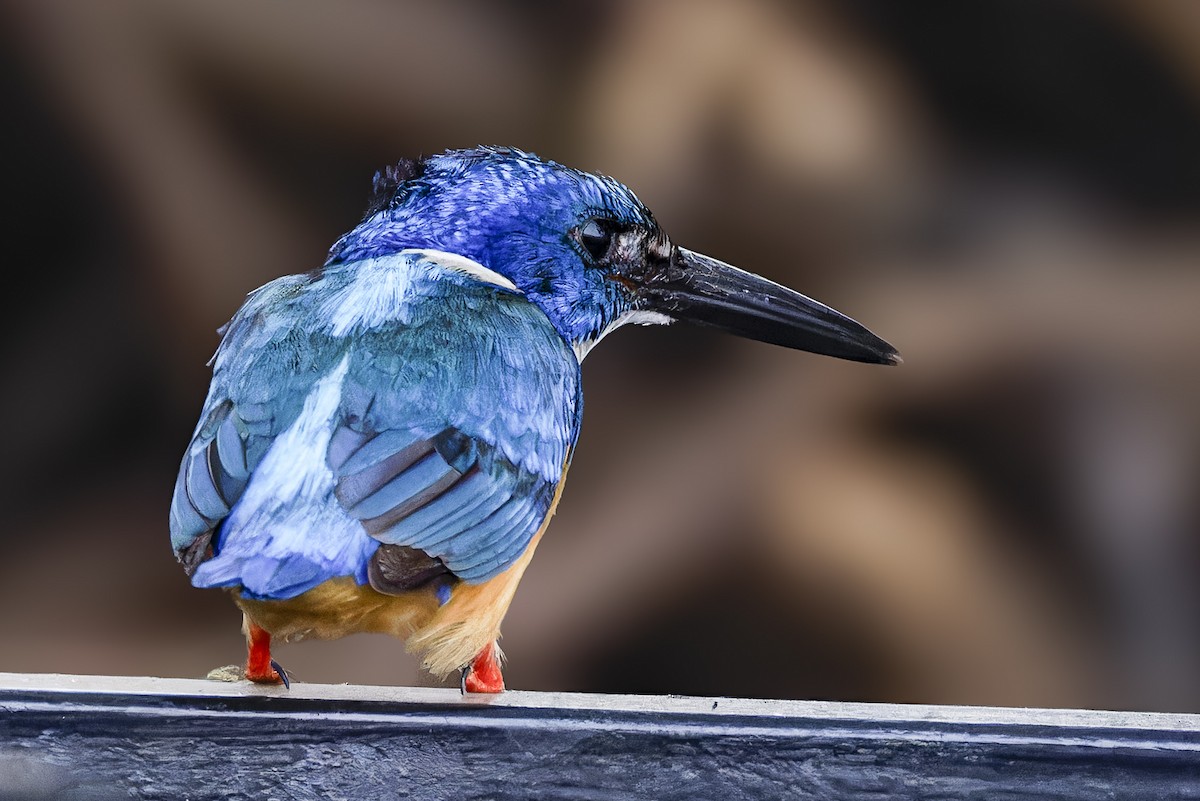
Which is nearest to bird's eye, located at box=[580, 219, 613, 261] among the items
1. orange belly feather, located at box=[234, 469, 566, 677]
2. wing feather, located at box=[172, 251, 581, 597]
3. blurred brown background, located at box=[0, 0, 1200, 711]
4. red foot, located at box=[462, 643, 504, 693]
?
wing feather, located at box=[172, 251, 581, 597]

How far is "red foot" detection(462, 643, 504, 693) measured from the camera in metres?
1.06

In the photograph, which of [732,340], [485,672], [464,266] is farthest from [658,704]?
[732,340]

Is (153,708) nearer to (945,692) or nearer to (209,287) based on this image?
(209,287)

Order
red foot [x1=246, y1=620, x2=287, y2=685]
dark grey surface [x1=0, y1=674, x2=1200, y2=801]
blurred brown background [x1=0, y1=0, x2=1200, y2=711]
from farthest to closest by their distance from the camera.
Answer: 1. blurred brown background [x1=0, y1=0, x2=1200, y2=711]
2. red foot [x1=246, y1=620, x2=287, y2=685]
3. dark grey surface [x1=0, y1=674, x2=1200, y2=801]

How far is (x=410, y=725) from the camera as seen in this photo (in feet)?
2.87

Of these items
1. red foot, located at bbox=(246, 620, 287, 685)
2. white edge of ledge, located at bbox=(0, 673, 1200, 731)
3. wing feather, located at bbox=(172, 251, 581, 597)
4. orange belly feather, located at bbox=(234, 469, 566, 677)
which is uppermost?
wing feather, located at bbox=(172, 251, 581, 597)

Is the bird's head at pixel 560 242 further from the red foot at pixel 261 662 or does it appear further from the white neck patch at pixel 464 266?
the red foot at pixel 261 662

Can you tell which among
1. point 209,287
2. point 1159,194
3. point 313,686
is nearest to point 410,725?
point 313,686

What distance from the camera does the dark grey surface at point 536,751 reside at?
863 millimetres

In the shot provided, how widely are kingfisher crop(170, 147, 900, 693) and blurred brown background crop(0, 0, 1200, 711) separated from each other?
0.68m

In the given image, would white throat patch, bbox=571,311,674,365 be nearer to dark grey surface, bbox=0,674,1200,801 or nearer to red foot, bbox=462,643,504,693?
red foot, bbox=462,643,504,693

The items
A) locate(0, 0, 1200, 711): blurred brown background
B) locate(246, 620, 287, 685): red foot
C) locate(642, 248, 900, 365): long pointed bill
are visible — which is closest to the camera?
locate(246, 620, 287, 685): red foot

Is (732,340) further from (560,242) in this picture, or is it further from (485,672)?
(485,672)

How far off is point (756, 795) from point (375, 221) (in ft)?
1.83
